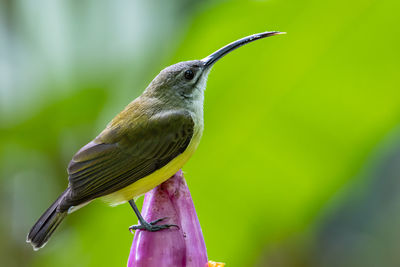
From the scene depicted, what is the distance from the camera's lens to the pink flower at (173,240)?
1.55m

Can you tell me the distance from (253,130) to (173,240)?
1.12m

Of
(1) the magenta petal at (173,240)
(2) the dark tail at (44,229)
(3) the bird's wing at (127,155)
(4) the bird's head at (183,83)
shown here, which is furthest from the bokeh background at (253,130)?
(1) the magenta petal at (173,240)

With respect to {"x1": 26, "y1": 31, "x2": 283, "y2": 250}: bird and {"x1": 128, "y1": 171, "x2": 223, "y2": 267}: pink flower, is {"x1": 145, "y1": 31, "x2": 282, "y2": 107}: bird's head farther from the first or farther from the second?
{"x1": 128, "y1": 171, "x2": 223, "y2": 267}: pink flower

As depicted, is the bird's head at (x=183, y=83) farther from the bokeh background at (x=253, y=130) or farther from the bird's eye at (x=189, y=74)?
the bokeh background at (x=253, y=130)

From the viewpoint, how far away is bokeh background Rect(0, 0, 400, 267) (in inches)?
102

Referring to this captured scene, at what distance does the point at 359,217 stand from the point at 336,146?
2.81ft

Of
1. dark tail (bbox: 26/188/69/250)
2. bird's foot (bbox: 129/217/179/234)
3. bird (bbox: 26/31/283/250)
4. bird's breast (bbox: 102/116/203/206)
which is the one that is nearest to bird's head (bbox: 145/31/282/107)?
bird (bbox: 26/31/283/250)

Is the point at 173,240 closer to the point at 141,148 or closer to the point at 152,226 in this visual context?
the point at 152,226

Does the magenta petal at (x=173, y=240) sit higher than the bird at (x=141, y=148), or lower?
lower

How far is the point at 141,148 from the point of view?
6.62 feet

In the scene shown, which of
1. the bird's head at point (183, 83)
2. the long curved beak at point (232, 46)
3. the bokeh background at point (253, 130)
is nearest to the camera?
A: the long curved beak at point (232, 46)

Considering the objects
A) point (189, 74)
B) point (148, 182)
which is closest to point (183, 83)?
point (189, 74)

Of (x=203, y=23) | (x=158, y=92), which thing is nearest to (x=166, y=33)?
(x=203, y=23)

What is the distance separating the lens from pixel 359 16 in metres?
2.59
